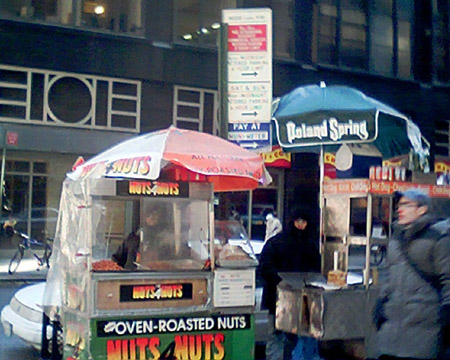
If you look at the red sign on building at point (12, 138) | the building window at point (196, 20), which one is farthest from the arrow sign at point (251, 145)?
the building window at point (196, 20)

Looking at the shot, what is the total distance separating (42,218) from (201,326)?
490 inches

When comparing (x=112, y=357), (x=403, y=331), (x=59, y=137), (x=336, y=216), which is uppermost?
(x=59, y=137)

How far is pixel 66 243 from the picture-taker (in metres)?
7.21

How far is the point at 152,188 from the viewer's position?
22.1 feet

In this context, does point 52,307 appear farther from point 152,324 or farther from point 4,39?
point 4,39

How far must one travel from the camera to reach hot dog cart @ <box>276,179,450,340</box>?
23.9 ft

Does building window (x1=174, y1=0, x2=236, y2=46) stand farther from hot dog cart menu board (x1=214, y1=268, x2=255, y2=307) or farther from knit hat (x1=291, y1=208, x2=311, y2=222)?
hot dog cart menu board (x1=214, y1=268, x2=255, y2=307)

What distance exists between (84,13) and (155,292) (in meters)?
13.9

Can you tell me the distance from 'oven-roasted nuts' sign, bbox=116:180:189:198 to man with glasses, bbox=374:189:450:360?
2.52 m

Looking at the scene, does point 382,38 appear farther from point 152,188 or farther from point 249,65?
point 152,188

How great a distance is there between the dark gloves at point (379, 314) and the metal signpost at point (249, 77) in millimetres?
3240

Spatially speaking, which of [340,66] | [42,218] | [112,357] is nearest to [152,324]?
→ [112,357]

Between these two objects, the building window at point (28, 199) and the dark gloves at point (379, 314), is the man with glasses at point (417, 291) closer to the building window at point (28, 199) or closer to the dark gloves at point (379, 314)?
the dark gloves at point (379, 314)

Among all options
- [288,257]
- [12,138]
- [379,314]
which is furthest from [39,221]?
[379,314]
